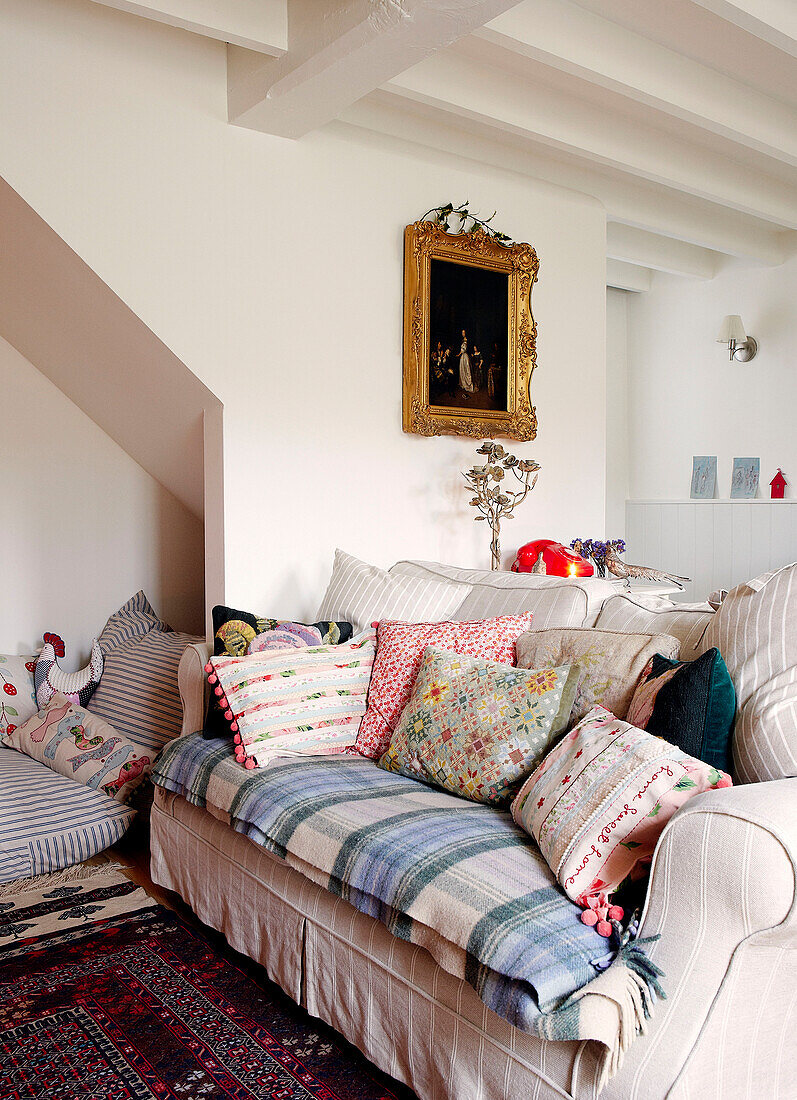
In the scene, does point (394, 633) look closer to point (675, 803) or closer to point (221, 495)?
point (221, 495)

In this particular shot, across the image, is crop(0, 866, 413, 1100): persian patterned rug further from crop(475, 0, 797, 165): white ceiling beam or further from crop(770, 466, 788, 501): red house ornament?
crop(770, 466, 788, 501): red house ornament

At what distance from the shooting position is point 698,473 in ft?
17.4

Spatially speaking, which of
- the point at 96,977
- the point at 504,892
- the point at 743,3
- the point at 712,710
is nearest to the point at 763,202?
the point at 743,3

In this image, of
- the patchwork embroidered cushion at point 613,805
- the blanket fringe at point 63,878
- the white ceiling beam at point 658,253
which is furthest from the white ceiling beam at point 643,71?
the blanket fringe at point 63,878

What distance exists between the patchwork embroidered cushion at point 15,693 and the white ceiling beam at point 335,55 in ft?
6.92

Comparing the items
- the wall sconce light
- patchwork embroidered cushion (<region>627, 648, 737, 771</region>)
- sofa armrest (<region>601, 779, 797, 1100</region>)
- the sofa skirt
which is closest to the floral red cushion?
the sofa skirt

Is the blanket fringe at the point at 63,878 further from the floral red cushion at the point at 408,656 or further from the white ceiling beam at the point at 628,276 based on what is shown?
the white ceiling beam at the point at 628,276

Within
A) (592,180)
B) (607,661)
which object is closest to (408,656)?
(607,661)

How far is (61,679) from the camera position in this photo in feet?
11.7

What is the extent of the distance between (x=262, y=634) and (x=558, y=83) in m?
2.16

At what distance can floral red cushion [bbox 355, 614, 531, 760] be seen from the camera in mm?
2375

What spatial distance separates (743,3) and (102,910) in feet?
9.85

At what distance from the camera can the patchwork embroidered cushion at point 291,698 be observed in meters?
2.32

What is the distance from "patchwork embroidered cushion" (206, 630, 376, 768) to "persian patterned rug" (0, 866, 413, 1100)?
506 mm
